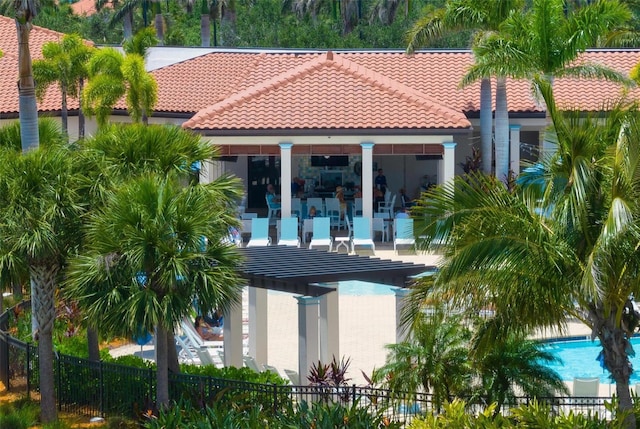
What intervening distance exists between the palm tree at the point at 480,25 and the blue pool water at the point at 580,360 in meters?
6.71

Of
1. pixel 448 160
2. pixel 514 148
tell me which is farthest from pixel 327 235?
pixel 514 148

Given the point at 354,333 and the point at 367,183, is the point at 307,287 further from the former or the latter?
the point at 367,183

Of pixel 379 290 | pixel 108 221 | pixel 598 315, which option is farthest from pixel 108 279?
pixel 379 290

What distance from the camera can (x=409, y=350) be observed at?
1316cm

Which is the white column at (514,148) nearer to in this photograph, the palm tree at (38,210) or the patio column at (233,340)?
the patio column at (233,340)

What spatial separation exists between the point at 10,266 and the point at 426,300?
5125mm

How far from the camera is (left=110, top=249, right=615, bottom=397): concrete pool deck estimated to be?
1864 cm

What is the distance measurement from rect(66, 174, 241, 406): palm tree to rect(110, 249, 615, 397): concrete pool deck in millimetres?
4242

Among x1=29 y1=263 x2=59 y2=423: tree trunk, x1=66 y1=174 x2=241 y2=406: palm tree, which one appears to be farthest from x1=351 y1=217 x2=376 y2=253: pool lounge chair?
x1=66 y1=174 x2=241 y2=406: palm tree

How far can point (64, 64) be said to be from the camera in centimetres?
→ 2611

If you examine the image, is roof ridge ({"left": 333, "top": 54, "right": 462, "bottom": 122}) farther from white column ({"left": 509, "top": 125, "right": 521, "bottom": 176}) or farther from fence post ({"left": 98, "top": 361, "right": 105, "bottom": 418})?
fence post ({"left": 98, "top": 361, "right": 105, "bottom": 418})

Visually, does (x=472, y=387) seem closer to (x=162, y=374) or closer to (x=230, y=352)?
(x=162, y=374)

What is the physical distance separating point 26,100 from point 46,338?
3584 mm

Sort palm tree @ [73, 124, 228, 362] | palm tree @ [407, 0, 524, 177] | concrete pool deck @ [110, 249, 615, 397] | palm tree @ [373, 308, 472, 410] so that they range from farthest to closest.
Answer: palm tree @ [407, 0, 524, 177], concrete pool deck @ [110, 249, 615, 397], palm tree @ [73, 124, 228, 362], palm tree @ [373, 308, 472, 410]
